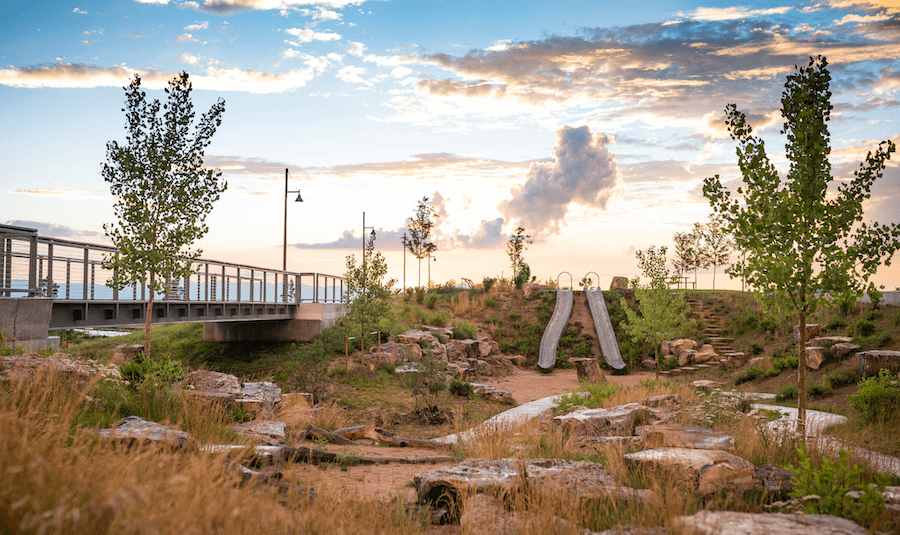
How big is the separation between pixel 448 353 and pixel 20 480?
76.8 ft

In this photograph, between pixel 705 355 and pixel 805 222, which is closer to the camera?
pixel 805 222

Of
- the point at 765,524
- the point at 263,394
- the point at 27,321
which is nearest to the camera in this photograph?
the point at 765,524

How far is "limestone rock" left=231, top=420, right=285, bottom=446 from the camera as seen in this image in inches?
333

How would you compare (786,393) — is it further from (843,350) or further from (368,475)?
(368,475)

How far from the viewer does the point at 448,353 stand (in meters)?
26.2

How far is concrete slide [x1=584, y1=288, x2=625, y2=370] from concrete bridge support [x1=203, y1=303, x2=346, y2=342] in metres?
13.2

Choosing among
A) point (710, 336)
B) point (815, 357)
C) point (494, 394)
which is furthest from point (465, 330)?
point (815, 357)

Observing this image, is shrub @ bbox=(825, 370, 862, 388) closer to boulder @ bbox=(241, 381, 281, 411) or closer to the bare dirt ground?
the bare dirt ground

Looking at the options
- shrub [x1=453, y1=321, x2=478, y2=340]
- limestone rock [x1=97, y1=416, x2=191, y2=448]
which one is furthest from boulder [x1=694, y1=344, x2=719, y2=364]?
limestone rock [x1=97, y1=416, x2=191, y2=448]

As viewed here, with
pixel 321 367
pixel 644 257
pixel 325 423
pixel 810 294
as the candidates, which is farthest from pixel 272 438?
pixel 644 257

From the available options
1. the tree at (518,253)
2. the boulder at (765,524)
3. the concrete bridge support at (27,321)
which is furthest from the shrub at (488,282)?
the boulder at (765,524)

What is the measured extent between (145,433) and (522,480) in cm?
420

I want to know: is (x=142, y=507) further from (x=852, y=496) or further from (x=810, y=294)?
(x=810, y=294)

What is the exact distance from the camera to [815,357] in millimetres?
17797
